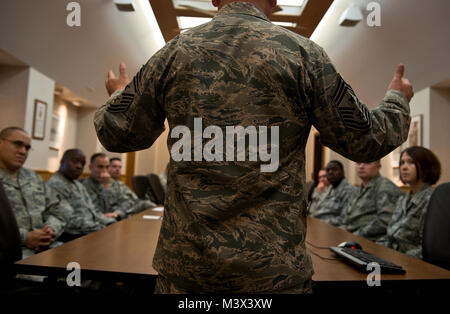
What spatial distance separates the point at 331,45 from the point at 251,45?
5021 millimetres

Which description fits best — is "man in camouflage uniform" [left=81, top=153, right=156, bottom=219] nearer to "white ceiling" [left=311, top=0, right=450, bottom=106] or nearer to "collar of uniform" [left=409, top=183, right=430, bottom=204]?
"collar of uniform" [left=409, top=183, right=430, bottom=204]

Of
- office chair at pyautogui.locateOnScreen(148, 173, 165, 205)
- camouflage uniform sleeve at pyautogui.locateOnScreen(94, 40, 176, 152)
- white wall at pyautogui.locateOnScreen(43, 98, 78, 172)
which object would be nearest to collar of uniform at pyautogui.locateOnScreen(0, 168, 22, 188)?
camouflage uniform sleeve at pyautogui.locateOnScreen(94, 40, 176, 152)

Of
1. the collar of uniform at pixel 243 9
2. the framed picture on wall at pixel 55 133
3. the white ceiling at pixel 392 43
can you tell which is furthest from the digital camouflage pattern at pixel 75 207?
the framed picture on wall at pixel 55 133

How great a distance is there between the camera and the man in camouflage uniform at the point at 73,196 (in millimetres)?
2758

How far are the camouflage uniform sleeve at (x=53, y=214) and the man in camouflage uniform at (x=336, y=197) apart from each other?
2475 mm

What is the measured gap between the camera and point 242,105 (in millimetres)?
718

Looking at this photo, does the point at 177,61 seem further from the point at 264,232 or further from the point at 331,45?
the point at 331,45

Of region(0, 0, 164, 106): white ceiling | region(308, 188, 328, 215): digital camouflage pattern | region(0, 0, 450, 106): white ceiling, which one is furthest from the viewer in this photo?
region(308, 188, 328, 215): digital camouflage pattern

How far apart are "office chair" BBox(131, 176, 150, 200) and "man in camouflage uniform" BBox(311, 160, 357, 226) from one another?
108 inches

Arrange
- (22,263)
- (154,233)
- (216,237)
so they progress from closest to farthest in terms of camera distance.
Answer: (216,237) → (22,263) → (154,233)

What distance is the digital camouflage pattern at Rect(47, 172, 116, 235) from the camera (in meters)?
2.73

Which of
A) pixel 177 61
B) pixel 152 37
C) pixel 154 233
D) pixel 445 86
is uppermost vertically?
pixel 152 37

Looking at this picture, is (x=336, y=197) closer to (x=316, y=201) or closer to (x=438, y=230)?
(x=316, y=201)

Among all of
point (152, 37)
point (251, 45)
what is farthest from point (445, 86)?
point (251, 45)
